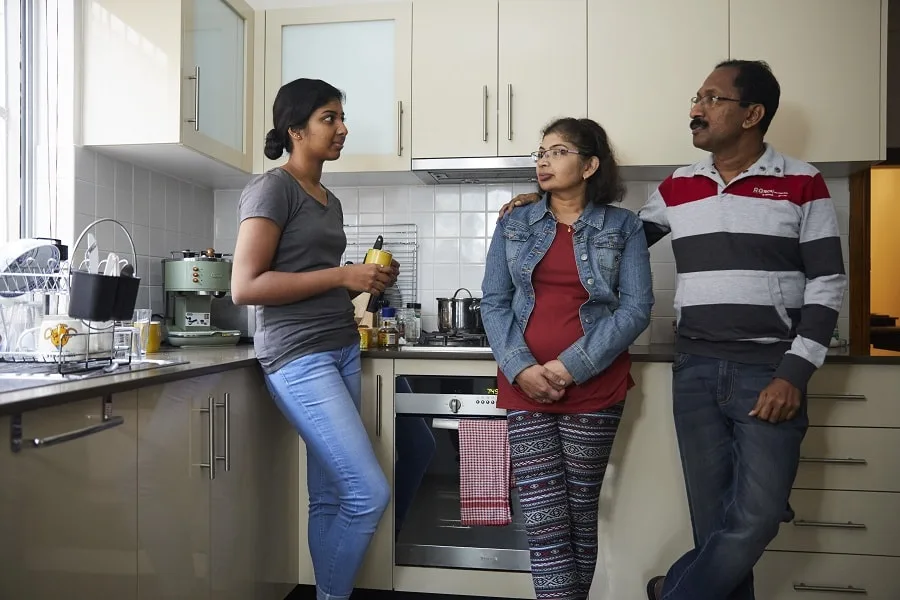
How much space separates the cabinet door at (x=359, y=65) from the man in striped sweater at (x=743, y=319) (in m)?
1.10

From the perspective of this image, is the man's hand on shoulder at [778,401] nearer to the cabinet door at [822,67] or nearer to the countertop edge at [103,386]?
the cabinet door at [822,67]

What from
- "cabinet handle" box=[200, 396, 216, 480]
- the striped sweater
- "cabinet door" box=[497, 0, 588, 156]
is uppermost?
"cabinet door" box=[497, 0, 588, 156]

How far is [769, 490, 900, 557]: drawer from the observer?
83.0 inches

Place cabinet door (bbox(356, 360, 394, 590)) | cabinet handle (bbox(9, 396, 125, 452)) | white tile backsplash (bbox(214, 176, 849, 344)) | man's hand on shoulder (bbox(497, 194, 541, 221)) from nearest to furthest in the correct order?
cabinet handle (bbox(9, 396, 125, 452))
man's hand on shoulder (bbox(497, 194, 541, 221))
cabinet door (bbox(356, 360, 394, 590))
white tile backsplash (bbox(214, 176, 849, 344))

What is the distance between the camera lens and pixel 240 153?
258 cm

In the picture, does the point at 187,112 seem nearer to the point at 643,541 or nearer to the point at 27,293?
the point at 27,293

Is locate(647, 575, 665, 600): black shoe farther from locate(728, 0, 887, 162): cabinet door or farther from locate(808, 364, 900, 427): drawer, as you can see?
locate(728, 0, 887, 162): cabinet door

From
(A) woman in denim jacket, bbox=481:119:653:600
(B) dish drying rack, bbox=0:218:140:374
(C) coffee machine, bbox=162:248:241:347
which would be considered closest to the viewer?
(B) dish drying rack, bbox=0:218:140:374

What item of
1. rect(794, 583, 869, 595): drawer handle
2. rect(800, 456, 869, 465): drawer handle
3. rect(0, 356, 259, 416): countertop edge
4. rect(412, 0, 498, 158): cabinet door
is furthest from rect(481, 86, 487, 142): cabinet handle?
rect(794, 583, 869, 595): drawer handle

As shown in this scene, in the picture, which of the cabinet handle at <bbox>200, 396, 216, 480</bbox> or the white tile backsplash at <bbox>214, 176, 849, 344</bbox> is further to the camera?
the white tile backsplash at <bbox>214, 176, 849, 344</bbox>

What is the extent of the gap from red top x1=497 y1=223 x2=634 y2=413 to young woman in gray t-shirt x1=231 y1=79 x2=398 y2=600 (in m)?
0.39

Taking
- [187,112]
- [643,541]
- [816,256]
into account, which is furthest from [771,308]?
[187,112]

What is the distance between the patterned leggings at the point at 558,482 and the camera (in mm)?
1772

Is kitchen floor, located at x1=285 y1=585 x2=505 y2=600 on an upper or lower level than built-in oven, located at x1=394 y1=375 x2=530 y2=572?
lower
